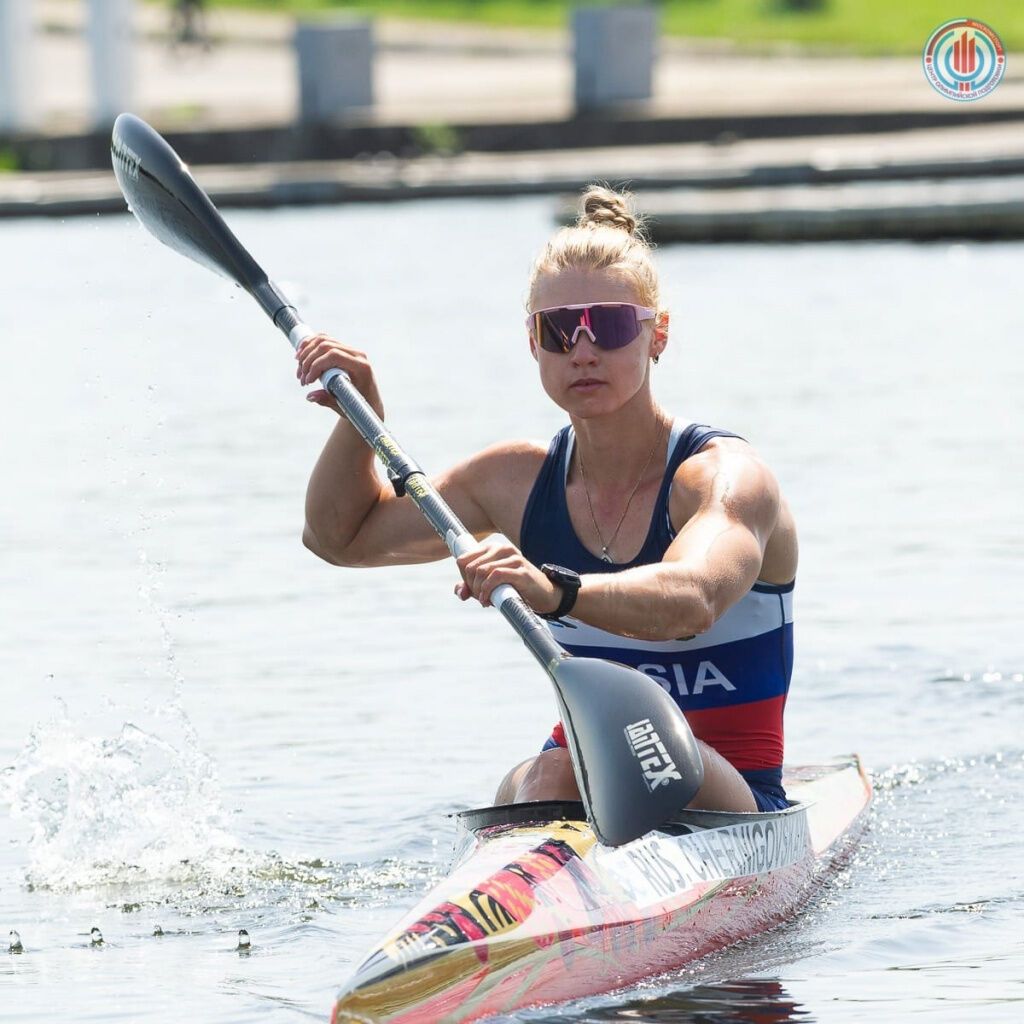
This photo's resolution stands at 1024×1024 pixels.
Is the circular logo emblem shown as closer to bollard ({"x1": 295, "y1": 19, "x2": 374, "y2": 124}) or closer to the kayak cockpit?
the kayak cockpit

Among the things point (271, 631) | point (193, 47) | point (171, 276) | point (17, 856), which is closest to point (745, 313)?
point (171, 276)

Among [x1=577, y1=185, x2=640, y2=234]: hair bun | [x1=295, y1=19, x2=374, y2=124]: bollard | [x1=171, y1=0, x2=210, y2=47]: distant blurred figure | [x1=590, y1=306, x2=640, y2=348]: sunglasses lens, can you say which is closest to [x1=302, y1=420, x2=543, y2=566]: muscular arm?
[x1=590, y1=306, x2=640, y2=348]: sunglasses lens

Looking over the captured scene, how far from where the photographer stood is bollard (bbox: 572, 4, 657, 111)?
1331 inches

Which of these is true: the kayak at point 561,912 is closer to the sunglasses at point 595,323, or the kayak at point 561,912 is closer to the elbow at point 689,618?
the elbow at point 689,618

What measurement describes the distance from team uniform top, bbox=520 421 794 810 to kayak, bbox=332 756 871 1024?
21 centimetres

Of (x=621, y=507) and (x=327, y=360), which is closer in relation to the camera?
(x=621, y=507)

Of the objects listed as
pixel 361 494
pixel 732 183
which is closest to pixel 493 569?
pixel 361 494

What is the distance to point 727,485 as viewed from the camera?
5.19 m

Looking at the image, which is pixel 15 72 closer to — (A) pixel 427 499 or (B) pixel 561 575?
(A) pixel 427 499

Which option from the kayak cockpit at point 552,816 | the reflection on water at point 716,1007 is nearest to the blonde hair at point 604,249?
the kayak cockpit at point 552,816

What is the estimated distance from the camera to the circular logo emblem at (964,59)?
27.5ft

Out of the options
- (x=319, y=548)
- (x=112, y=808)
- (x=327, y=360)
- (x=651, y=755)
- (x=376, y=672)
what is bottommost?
(x=376, y=672)

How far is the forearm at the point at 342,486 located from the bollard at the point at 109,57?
28.7 m

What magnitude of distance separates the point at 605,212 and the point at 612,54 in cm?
2899
